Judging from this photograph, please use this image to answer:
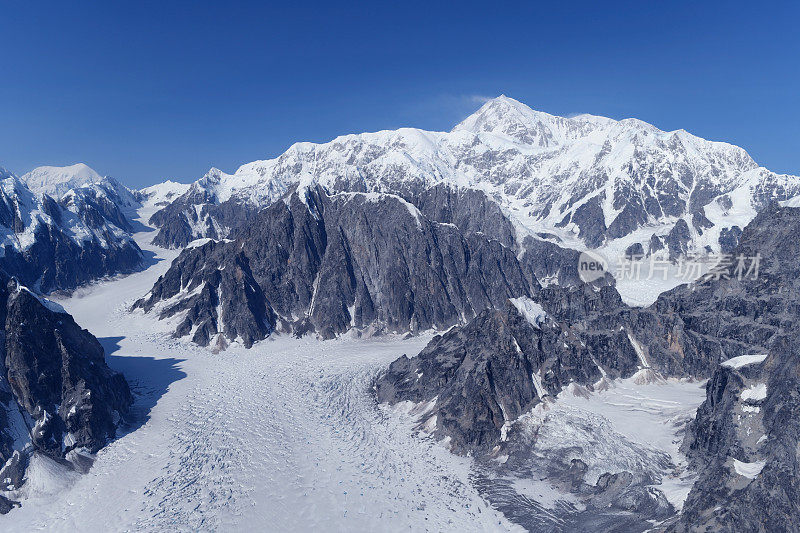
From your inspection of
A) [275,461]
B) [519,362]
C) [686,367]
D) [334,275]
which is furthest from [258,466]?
[334,275]

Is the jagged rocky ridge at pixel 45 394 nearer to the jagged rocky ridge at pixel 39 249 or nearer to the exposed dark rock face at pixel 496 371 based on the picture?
the exposed dark rock face at pixel 496 371

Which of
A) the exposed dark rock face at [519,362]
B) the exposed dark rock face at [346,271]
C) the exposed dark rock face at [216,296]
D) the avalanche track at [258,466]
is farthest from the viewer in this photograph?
the exposed dark rock face at [346,271]

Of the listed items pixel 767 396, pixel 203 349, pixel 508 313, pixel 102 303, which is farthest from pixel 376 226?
pixel 767 396

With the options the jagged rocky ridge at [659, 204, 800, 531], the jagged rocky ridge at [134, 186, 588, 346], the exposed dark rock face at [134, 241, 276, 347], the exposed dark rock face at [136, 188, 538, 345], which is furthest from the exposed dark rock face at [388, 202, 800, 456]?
the exposed dark rock face at [134, 241, 276, 347]

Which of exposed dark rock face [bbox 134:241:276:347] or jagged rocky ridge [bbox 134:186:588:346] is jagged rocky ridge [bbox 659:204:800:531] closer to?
jagged rocky ridge [bbox 134:186:588:346]

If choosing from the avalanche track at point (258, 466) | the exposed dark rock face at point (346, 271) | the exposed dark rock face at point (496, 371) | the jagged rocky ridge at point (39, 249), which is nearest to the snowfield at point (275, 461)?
the avalanche track at point (258, 466)
